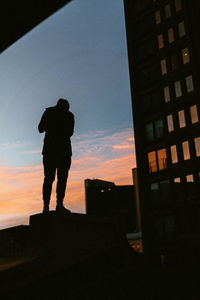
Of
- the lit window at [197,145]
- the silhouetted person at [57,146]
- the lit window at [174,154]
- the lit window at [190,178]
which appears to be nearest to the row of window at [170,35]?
the lit window at [197,145]

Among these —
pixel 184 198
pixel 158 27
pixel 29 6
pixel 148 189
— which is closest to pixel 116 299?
pixel 29 6

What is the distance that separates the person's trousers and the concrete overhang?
316 cm

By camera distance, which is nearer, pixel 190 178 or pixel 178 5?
pixel 190 178

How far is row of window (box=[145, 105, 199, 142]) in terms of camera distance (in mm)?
32406

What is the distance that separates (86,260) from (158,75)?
3427 cm

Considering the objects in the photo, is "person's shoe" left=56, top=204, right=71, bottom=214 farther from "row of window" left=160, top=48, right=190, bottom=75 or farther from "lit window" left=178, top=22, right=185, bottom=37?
"lit window" left=178, top=22, right=185, bottom=37

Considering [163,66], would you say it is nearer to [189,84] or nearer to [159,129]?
[189,84]

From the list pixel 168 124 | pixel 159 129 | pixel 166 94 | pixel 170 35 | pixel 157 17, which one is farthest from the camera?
pixel 157 17

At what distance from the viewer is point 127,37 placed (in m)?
41.3

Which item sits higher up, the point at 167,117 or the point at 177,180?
the point at 167,117

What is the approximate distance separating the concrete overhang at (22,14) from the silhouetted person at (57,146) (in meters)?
2.85

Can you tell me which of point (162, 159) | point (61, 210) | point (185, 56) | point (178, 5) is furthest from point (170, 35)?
point (61, 210)

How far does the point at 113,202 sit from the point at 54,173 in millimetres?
68923

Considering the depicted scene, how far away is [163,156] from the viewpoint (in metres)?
34.6
